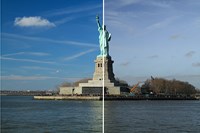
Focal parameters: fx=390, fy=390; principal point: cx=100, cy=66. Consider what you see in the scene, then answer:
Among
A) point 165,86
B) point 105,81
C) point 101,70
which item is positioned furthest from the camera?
point 165,86

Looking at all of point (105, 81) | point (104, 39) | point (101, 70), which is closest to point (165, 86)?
point (105, 81)

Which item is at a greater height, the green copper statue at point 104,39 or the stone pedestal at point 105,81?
the green copper statue at point 104,39

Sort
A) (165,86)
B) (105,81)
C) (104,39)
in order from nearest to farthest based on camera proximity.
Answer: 1. (104,39)
2. (105,81)
3. (165,86)

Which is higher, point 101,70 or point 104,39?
point 104,39

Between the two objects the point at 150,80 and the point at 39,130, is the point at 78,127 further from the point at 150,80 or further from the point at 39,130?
the point at 150,80

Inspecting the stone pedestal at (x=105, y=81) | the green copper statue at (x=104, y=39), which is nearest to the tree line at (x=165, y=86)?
the stone pedestal at (x=105, y=81)

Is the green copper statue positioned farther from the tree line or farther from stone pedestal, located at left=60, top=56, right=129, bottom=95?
the tree line

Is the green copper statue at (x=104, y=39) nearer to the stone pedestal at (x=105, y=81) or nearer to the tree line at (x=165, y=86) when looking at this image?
the stone pedestal at (x=105, y=81)

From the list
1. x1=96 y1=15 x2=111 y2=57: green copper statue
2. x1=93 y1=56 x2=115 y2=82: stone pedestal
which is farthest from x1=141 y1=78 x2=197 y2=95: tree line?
x1=96 y1=15 x2=111 y2=57: green copper statue

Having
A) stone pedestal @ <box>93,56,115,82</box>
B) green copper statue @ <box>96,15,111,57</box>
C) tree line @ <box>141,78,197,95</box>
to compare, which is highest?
green copper statue @ <box>96,15,111,57</box>

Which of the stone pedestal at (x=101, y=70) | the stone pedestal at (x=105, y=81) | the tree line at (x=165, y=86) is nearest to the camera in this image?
the stone pedestal at (x=105, y=81)

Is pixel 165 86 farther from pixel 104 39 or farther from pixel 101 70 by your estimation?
pixel 104 39

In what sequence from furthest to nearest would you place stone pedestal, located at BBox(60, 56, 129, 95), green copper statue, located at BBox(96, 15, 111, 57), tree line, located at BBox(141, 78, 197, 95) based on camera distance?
Result: tree line, located at BBox(141, 78, 197, 95), stone pedestal, located at BBox(60, 56, 129, 95), green copper statue, located at BBox(96, 15, 111, 57)
